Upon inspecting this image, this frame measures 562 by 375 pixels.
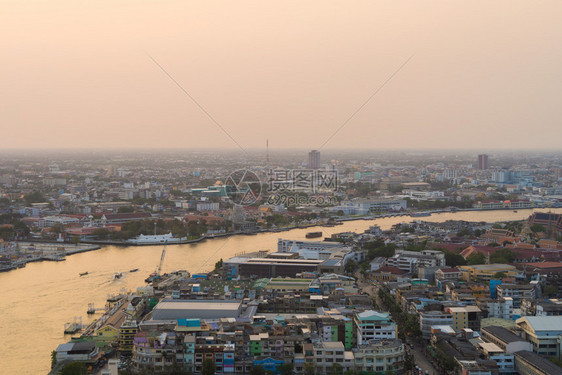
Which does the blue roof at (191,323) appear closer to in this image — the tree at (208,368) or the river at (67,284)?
the tree at (208,368)

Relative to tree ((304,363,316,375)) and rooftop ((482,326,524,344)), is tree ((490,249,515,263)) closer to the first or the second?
rooftop ((482,326,524,344))

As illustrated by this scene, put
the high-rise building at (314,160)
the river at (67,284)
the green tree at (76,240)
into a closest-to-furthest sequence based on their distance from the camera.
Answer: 1. the river at (67,284)
2. the green tree at (76,240)
3. the high-rise building at (314,160)

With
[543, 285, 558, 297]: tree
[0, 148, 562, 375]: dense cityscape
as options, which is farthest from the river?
[543, 285, 558, 297]: tree

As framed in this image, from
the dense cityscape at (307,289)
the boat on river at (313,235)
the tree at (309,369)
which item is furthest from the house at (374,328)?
the boat on river at (313,235)

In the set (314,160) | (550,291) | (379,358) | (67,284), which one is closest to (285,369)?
(379,358)

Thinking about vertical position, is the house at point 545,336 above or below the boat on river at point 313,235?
above

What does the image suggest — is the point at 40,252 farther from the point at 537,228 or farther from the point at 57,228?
the point at 537,228
